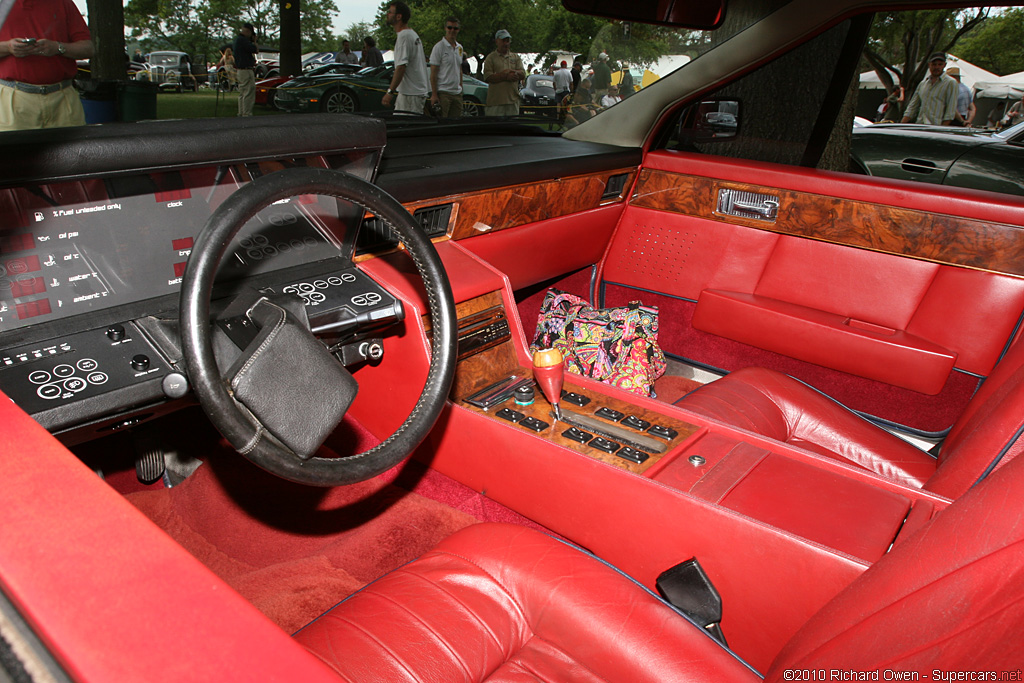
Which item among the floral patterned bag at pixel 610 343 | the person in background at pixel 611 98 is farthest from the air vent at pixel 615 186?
the floral patterned bag at pixel 610 343

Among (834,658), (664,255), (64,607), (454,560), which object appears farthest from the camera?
(664,255)

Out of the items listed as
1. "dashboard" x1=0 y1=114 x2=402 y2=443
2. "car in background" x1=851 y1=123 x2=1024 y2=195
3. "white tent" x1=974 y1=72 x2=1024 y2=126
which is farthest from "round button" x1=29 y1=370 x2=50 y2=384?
"white tent" x1=974 y1=72 x2=1024 y2=126

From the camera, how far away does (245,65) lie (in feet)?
27.7

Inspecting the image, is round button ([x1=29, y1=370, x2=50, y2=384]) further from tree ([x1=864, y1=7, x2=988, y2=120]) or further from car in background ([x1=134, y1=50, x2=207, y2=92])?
car in background ([x1=134, y1=50, x2=207, y2=92])

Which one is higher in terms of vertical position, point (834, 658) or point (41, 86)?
point (41, 86)

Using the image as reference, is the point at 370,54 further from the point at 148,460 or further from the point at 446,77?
Answer: the point at 148,460

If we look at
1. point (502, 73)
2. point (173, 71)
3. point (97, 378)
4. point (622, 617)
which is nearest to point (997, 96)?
point (502, 73)

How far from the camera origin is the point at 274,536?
1894 millimetres

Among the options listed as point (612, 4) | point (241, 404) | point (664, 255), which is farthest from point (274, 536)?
point (612, 4)

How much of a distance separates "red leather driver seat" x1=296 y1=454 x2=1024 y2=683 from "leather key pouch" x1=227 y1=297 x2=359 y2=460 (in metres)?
0.37

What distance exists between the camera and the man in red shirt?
316cm

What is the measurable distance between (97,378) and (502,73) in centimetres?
435

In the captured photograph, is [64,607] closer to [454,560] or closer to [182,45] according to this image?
[454,560]

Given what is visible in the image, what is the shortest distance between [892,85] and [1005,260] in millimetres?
2863
